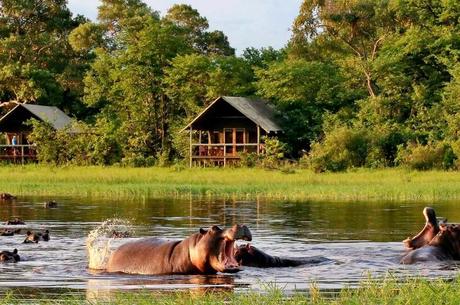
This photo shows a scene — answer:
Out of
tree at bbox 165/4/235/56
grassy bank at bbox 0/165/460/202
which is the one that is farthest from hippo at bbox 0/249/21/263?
tree at bbox 165/4/235/56

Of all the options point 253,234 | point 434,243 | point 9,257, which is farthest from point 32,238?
point 434,243

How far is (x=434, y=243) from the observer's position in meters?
13.7

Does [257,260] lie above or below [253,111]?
below

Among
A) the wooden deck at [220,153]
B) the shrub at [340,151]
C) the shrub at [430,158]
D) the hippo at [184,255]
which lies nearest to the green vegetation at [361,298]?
the hippo at [184,255]

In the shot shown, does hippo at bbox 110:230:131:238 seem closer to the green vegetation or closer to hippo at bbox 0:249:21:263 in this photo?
hippo at bbox 0:249:21:263

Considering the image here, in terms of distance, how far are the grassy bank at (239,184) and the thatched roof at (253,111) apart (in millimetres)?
3735

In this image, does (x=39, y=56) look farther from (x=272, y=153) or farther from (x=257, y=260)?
(x=257, y=260)

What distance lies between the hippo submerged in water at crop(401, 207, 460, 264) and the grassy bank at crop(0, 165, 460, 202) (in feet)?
49.8

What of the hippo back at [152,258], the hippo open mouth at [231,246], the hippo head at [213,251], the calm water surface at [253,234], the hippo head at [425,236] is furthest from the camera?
the hippo head at [425,236]

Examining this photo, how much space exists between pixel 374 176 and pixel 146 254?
88.3 ft

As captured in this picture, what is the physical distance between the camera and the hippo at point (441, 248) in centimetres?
1339

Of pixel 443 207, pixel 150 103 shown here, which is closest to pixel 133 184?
pixel 443 207

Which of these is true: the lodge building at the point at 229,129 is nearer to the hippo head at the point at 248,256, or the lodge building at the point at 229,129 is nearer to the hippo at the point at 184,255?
the hippo head at the point at 248,256

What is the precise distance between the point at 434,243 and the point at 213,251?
3.11 meters
